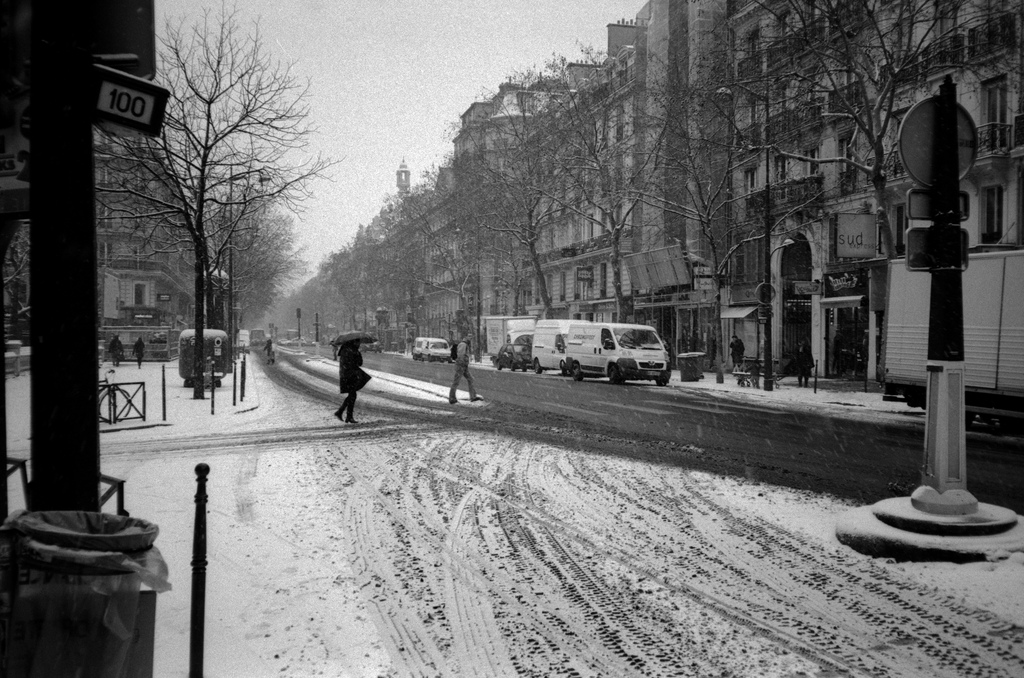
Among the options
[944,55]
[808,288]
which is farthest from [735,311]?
[944,55]

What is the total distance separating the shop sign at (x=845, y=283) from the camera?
2942cm

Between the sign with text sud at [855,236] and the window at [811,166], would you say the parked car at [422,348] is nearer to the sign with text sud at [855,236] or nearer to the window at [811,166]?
the window at [811,166]

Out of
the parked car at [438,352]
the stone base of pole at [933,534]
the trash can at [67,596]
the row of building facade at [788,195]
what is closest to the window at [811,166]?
the row of building facade at [788,195]

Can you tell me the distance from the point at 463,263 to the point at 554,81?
2232 centimetres

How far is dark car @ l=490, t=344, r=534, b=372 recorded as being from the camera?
38.6m

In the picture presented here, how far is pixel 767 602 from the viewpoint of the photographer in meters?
4.90

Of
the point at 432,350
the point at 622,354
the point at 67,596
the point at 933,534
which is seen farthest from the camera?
the point at 432,350

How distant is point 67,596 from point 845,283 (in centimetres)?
3125

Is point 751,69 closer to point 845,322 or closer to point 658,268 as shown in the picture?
point 845,322

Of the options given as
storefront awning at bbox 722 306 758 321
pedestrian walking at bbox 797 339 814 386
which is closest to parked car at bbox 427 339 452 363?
storefront awning at bbox 722 306 758 321

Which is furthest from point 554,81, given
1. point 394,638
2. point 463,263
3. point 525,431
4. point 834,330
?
point 394,638

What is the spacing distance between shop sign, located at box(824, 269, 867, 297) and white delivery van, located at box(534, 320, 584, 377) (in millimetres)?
10474

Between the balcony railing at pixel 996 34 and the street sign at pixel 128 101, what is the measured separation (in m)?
20.7

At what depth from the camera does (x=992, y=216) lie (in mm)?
24875
